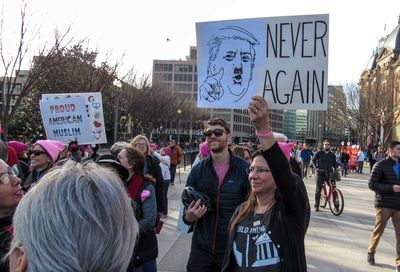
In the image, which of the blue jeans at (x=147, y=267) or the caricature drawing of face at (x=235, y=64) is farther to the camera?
the caricature drawing of face at (x=235, y=64)

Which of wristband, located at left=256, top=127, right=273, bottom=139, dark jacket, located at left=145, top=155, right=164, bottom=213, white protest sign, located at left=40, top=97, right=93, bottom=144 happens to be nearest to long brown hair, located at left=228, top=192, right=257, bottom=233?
wristband, located at left=256, top=127, right=273, bottom=139

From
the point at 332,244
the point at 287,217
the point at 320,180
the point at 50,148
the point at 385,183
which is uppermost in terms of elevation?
the point at 50,148

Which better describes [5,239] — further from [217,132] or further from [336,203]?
[336,203]

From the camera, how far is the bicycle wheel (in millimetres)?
12703

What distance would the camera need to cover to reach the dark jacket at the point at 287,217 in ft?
9.71

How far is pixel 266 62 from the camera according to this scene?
4.55m

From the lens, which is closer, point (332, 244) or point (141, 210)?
point (141, 210)

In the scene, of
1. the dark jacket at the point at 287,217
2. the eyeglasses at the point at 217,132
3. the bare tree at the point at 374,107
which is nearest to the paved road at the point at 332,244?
the eyeglasses at the point at 217,132

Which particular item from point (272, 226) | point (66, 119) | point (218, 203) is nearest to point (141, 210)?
point (218, 203)

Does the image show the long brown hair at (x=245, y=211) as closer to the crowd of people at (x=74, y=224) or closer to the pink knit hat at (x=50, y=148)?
the crowd of people at (x=74, y=224)

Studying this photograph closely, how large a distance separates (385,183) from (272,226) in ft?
16.6

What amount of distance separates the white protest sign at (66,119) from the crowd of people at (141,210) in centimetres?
32

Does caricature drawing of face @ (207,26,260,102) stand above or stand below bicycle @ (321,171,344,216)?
above

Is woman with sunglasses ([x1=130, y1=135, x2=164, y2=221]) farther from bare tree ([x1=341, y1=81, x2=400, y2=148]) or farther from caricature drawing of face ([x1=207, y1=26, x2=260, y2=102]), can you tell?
bare tree ([x1=341, y1=81, x2=400, y2=148])
